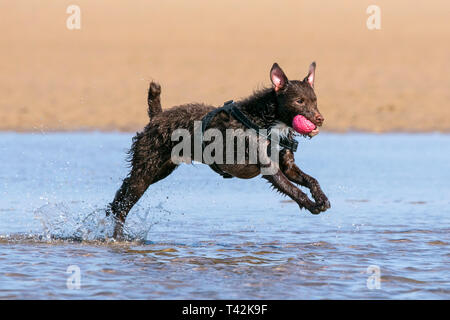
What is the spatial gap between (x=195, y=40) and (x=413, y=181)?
2068cm

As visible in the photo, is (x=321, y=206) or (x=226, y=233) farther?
(x=226, y=233)

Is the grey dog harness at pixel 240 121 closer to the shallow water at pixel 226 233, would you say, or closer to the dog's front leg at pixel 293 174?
the dog's front leg at pixel 293 174

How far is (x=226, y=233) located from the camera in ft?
31.3

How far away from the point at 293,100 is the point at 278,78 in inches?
10.5

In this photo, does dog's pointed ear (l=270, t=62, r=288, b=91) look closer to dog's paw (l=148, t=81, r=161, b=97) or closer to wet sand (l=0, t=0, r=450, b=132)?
dog's paw (l=148, t=81, r=161, b=97)

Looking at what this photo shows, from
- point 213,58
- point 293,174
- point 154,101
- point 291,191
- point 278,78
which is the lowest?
point 291,191

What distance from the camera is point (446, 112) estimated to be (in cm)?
2039

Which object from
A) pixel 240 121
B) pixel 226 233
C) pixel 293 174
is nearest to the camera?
pixel 240 121

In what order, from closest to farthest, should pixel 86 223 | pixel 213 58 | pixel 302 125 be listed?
pixel 302 125
pixel 86 223
pixel 213 58

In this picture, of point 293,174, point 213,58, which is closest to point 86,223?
point 293,174

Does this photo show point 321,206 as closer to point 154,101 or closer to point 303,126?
point 303,126

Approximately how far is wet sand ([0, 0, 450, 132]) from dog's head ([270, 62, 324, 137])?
442 inches

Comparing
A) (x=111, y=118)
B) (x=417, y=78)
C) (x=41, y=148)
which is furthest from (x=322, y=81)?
(x=41, y=148)
